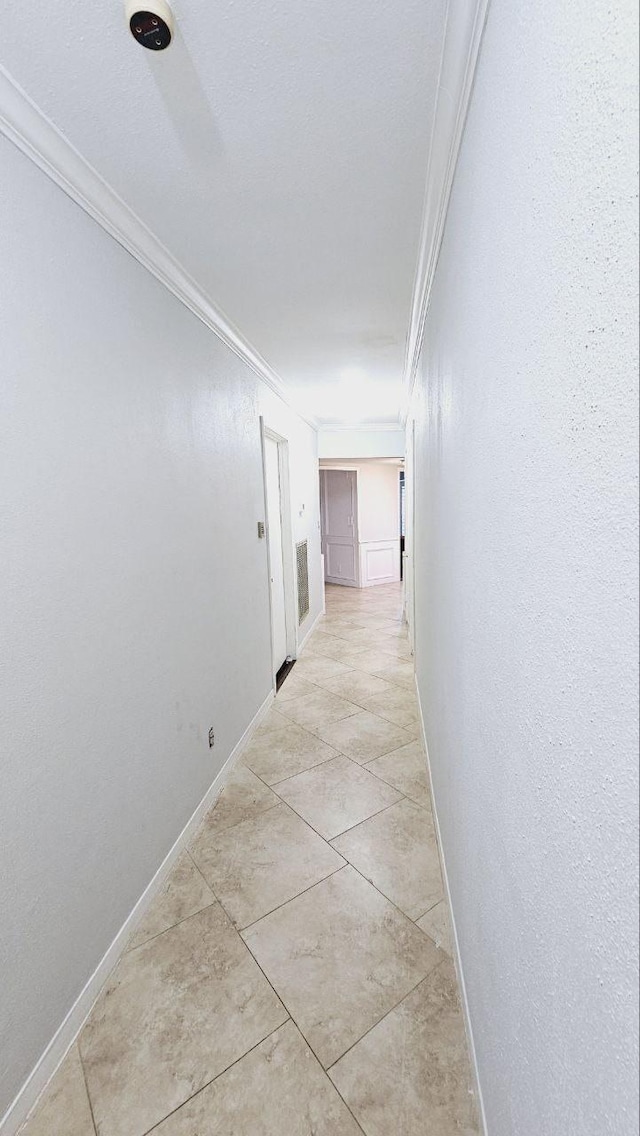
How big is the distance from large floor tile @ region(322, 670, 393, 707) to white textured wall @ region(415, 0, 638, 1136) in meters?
2.38

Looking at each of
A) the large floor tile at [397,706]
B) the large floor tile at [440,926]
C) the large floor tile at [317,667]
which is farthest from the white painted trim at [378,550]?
the large floor tile at [440,926]

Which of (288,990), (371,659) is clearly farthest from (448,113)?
(371,659)

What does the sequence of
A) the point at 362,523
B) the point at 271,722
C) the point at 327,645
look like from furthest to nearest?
1. the point at 362,523
2. the point at 327,645
3. the point at 271,722

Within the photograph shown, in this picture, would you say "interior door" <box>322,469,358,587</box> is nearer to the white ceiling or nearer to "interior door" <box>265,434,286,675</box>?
"interior door" <box>265,434,286,675</box>

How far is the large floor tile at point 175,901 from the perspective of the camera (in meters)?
1.61

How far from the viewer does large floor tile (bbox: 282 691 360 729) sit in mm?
3125

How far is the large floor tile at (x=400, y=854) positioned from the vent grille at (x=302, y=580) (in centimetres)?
258

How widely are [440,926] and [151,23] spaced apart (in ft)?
8.31

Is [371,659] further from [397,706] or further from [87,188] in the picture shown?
[87,188]

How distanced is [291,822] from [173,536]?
141 centimetres

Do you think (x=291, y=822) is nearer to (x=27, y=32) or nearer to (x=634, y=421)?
(x=634, y=421)

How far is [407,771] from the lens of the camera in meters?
2.49

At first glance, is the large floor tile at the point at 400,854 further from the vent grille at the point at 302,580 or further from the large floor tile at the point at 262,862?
the vent grille at the point at 302,580

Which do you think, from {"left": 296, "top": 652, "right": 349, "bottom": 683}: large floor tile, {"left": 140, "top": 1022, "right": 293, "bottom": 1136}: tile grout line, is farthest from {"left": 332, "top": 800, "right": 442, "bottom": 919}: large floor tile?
{"left": 296, "top": 652, "right": 349, "bottom": 683}: large floor tile
